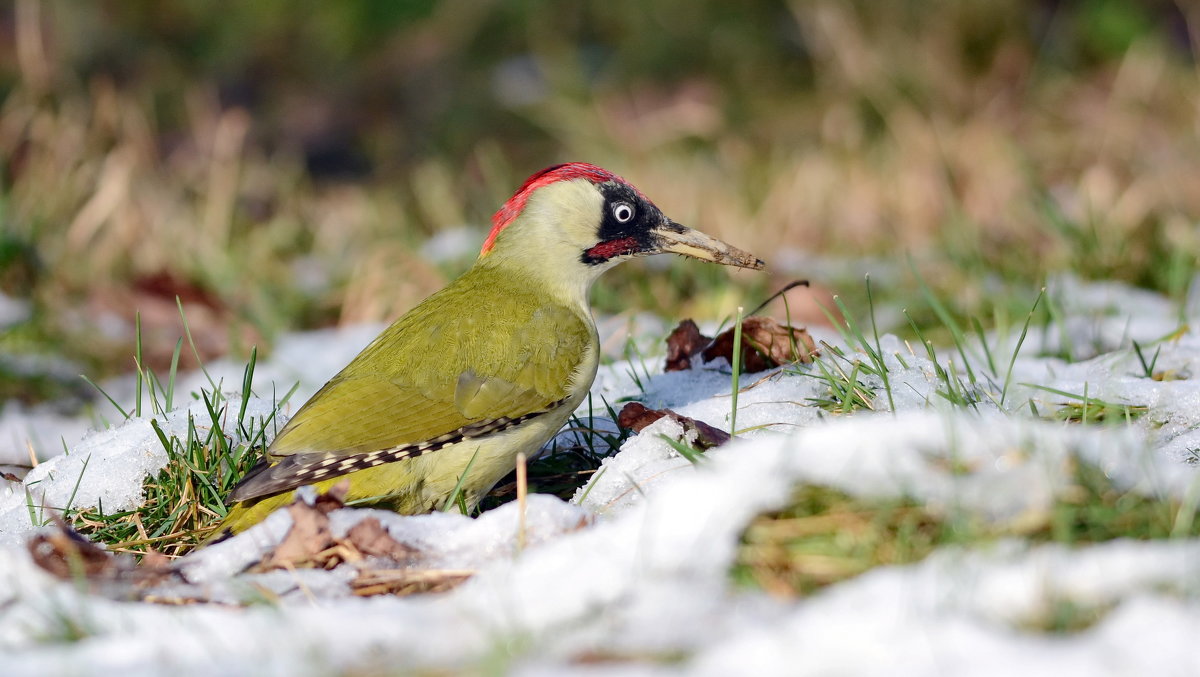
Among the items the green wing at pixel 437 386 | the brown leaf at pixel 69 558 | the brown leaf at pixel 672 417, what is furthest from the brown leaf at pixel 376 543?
the brown leaf at pixel 672 417

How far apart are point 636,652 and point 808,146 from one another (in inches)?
276

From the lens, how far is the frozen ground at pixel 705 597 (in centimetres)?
185

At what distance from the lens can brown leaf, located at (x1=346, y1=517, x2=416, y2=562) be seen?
2.57 m

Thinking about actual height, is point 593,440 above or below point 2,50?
below

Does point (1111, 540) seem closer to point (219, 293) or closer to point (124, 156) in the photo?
point (219, 293)

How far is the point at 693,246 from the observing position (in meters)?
3.73

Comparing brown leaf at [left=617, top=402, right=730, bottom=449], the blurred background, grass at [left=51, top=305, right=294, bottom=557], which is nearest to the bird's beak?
brown leaf at [left=617, top=402, right=730, bottom=449]

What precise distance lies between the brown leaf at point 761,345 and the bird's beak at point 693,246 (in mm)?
193

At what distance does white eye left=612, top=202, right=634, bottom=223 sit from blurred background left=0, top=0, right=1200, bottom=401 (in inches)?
41.0

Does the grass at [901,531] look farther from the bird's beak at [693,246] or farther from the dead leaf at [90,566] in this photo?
the bird's beak at [693,246]

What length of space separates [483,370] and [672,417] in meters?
0.57

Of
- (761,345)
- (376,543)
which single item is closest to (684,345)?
(761,345)

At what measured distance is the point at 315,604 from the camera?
2.35 meters

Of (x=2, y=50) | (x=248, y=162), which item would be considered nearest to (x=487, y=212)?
(x=248, y=162)
